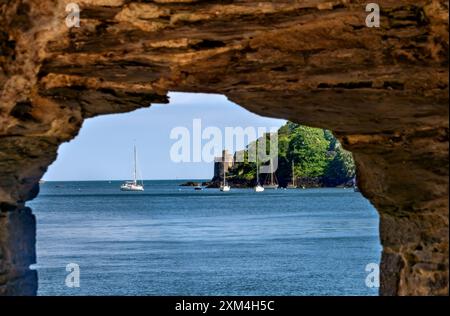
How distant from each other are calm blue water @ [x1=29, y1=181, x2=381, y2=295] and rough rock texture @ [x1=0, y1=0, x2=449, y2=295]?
2397 centimetres

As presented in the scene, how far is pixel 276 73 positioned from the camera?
10.7 m

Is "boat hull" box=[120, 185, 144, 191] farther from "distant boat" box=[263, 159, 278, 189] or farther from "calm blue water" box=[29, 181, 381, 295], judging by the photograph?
"calm blue water" box=[29, 181, 381, 295]

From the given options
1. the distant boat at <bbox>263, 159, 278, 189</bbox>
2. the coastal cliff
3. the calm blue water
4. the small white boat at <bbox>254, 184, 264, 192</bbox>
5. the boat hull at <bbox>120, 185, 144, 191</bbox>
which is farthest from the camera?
the boat hull at <bbox>120, 185, 144, 191</bbox>

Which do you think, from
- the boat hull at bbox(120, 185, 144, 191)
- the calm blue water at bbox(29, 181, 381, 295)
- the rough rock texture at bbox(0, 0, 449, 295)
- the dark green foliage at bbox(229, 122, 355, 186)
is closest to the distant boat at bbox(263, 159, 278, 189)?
the dark green foliage at bbox(229, 122, 355, 186)

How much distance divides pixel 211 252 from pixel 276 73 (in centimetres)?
3998

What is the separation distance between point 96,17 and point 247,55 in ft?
6.16

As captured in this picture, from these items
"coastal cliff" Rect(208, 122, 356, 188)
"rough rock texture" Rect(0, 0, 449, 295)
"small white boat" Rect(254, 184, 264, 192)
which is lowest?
"small white boat" Rect(254, 184, 264, 192)

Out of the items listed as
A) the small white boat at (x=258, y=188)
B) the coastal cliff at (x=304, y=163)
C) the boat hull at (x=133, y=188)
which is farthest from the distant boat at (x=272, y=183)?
the boat hull at (x=133, y=188)

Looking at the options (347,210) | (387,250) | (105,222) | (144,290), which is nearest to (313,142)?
(347,210)

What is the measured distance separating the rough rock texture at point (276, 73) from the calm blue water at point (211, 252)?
24.0m

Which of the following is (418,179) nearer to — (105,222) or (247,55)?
(247,55)

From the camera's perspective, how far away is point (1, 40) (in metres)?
10.6

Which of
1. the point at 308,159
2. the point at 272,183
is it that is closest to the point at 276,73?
the point at 308,159

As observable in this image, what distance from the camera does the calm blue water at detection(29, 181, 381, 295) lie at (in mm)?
38156
